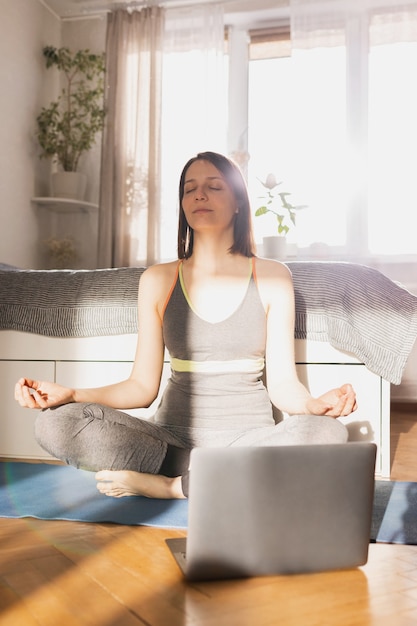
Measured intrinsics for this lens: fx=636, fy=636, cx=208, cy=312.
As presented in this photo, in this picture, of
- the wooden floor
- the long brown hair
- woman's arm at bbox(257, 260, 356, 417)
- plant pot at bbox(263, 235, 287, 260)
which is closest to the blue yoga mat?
the wooden floor

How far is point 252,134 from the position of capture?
3.77 meters

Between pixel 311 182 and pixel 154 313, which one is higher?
pixel 311 182

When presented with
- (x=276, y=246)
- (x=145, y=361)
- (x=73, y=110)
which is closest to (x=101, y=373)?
(x=145, y=361)

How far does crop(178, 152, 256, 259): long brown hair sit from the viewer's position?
4.89 ft

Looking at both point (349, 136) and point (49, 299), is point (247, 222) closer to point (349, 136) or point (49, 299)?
point (49, 299)

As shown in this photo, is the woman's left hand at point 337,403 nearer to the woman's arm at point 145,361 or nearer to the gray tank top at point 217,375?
the gray tank top at point 217,375

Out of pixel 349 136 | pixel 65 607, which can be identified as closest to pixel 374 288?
pixel 65 607

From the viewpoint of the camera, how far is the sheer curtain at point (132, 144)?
3.74m

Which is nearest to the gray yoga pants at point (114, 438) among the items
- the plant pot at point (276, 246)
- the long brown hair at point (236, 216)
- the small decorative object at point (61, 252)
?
the long brown hair at point (236, 216)

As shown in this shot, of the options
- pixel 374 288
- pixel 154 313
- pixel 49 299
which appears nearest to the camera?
pixel 154 313

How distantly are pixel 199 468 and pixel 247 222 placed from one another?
798 millimetres

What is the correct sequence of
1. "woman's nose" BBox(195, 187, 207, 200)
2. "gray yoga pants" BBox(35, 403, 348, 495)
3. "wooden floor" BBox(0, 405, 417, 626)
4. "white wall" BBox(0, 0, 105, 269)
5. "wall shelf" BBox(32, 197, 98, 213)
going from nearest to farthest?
"wooden floor" BBox(0, 405, 417, 626)
"gray yoga pants" BBox(35, 403, 348, 495)
"woman's nose" BBox(195, 187, 207, 200)
"white wall" BBox(0, 0, 105, 269)
"wall shelf" BBox(32, 197, 98, 213)

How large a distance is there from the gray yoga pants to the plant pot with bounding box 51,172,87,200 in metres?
2.64

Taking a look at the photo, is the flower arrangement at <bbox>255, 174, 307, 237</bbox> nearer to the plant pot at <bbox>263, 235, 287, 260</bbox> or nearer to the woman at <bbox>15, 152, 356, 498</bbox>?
the plant pot at <bbox>263, 235, 287, 260</bbox>
